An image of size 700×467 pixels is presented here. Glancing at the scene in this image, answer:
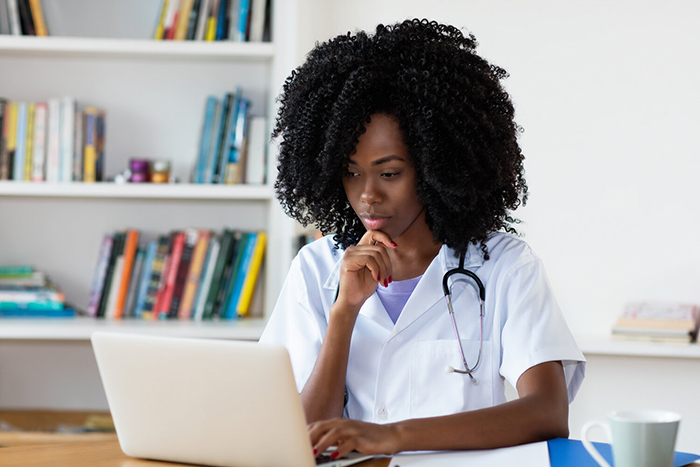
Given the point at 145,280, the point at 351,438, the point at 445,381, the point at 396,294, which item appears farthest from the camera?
the point at 145,280

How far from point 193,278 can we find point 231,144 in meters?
0.45

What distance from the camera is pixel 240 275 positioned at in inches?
97.7

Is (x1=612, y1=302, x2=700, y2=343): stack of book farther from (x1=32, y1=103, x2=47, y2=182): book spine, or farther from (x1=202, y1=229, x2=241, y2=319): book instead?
(x1=32, y1=103, x2=47, y2=182): book spine

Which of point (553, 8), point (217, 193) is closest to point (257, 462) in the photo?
point (217, 193)

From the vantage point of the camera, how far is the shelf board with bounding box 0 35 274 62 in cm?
235

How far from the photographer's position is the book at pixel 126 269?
246cm

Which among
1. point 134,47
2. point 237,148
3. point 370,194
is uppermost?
point 134,47

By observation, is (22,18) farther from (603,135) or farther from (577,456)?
(577,456)

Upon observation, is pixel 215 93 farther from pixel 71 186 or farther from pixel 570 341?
pixel 570 341

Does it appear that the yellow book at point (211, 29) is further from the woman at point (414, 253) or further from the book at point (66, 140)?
the woman at point (414, 253)

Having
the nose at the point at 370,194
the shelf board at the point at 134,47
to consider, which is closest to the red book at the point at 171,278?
the shelf board at the point at 134,47

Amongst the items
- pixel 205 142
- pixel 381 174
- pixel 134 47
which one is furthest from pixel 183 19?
pixel 381 174

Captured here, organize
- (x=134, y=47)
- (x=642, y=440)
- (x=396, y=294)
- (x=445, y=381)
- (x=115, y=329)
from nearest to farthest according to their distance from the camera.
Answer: (x=642, y=440), (x=445, y=381), (x=396, y=294), (x=115, y=329), (x=134, y=47)

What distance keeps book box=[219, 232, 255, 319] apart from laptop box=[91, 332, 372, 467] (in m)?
1.51
